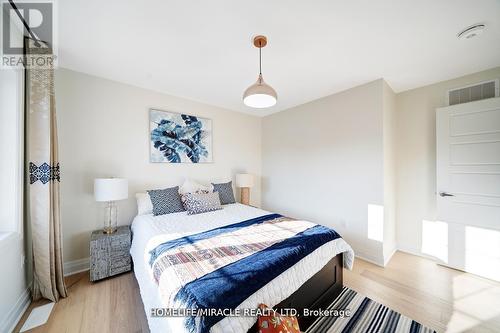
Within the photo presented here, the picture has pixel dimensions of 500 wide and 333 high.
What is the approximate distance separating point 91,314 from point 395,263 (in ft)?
11.9

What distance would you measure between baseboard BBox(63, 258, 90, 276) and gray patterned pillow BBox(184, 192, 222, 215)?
1.40m

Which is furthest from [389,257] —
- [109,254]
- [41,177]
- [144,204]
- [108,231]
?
[41,177]

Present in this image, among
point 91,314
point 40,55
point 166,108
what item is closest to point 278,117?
point 166,108

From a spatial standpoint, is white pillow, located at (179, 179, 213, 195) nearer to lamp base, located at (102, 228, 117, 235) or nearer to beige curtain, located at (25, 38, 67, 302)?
lamp base, located at (102, 228, 117, 235)

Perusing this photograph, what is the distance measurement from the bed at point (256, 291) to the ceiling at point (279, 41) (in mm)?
1926

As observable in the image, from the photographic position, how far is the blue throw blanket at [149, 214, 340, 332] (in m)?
0.99

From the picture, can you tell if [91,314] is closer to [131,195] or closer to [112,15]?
[131,195]

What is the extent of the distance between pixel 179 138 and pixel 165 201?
3.72 feet

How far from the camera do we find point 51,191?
189cm

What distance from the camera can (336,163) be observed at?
3.06 meters

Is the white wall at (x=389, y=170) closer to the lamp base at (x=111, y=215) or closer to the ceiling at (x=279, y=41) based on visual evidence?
the ceiling at (x=279, y=41)

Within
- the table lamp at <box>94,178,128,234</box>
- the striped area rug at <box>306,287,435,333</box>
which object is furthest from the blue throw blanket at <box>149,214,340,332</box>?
the table lamp at <box>94,178,128,234</box>

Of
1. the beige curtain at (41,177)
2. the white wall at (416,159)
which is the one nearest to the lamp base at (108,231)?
the beige curtain at (41,177)

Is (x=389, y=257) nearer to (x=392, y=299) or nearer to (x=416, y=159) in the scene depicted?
(x=392, y=299)
